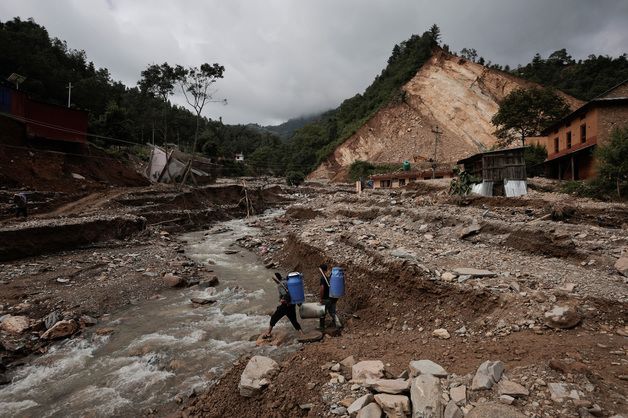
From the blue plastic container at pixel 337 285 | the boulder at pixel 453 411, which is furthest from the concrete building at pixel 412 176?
the boulder at pixel 453 411

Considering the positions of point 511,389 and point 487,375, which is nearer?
point 511,389

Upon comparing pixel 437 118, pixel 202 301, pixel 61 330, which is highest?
pixel 437 118

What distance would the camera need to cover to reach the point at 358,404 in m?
4.16

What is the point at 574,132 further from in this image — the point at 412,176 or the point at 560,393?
the point at 560,393

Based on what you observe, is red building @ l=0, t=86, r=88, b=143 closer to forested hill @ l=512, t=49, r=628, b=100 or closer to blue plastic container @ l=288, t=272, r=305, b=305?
blue plastic container @ l=288, t=272, r=305, b=305

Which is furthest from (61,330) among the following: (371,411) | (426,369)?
(426,369)

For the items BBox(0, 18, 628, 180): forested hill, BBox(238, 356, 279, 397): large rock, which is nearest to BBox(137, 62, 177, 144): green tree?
BBox(0, 18, 628, 180): forested hill

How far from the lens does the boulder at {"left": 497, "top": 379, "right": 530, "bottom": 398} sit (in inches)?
148

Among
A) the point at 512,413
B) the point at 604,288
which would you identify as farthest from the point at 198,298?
the point at 604,288

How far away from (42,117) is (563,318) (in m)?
28.6

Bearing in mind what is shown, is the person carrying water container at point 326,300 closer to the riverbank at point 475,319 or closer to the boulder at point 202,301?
the riverbank at point 475,319

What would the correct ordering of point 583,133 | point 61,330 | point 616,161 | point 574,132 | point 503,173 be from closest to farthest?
point 61,330 < point 616,161 < point 503,173 < point 583,133 < point 574,132

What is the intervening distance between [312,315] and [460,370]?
12.1 ft

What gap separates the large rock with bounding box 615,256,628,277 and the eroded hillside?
4232 cm
